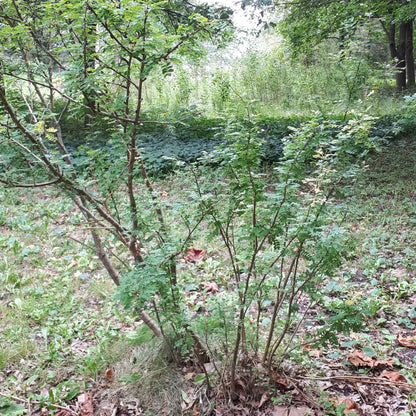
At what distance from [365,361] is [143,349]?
4.55 feet

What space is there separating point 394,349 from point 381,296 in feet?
1.92

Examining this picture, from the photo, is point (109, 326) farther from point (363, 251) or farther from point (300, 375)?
point (363, 251)

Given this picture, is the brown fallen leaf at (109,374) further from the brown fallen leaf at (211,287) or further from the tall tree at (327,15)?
the tall tree at (327,15)

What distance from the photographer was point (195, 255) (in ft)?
Answer: 11.3

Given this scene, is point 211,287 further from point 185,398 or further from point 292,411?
point 292,411

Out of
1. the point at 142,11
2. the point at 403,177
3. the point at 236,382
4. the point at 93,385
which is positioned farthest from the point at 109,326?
the point at 403,177

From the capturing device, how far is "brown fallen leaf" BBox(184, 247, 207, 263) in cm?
338

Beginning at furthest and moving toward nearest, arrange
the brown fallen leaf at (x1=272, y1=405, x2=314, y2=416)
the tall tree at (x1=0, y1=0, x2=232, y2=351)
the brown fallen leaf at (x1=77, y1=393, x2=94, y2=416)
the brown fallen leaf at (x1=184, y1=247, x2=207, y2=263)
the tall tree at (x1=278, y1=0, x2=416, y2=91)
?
1. the tall tree at (x1=278, y1=0, x2=416, y2=91)
2. the brown fallen leaf at (x1=184, y1=247, x2=207, y2=263)
3. the brown fallen leaf at (x1=77, y1=393, x2=94, y2=416)
4. the brown fallen leaf at (x1=272, y1=405, x2=314, y2=416)
5. the tall tree at (x1=0, y1=0, x2=232, y2=351)

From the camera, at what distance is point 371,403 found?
1708mm

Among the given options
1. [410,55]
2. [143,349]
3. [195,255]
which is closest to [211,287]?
[195,255]

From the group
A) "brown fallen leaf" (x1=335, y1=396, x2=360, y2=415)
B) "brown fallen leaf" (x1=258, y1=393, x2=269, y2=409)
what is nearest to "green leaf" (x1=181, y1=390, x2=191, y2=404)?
"brown fallen leaf" (x1=258, y1=393, x2=269, y2=409)

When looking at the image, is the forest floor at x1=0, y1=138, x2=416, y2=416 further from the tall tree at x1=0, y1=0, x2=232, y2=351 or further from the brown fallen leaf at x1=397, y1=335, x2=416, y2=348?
the tall tree at x1=0, y1=0, x2=232, y2=351

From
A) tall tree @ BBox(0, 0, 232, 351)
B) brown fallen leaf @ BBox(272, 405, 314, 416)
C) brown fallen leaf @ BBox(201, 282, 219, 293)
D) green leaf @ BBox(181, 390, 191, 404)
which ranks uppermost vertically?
tall tree @ BBox(0, 0, 232, 351)

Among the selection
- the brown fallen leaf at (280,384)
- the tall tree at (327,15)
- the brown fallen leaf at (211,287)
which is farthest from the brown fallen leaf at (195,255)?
the tall tree at (327,15)
